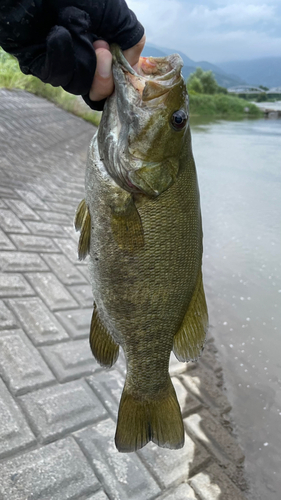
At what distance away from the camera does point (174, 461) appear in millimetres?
2443

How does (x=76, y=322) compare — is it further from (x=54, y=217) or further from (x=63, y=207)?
(x=63, y=207)

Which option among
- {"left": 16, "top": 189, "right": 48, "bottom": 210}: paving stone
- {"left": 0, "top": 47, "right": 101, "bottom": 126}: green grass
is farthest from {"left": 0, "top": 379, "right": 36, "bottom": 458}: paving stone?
{"left": 0, "top": 47, "right": 101, "bottom": 126}: green grass

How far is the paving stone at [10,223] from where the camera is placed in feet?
13.6

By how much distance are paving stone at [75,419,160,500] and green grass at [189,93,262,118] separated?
3025 cm

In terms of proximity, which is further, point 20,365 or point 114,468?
point 20,365

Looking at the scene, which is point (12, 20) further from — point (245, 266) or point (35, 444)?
point (245, 266)

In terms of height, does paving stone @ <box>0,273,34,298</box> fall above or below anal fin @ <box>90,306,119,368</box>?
below

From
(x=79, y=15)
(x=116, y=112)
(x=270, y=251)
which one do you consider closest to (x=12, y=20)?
(x=79, y=15)

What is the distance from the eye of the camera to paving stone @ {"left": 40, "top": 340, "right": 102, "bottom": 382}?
278 cm

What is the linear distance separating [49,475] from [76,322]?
129 cm

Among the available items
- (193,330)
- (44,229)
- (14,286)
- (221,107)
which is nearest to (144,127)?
(193,330)

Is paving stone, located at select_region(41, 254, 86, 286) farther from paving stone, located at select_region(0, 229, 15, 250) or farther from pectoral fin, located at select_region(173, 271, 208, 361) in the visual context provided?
pectoral fin, located at select_region(173, 271, 208, 361)

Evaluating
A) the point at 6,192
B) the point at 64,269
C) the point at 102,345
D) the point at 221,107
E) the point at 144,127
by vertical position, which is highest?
the point at 144,127

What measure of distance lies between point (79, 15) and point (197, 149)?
12597 millimetres
